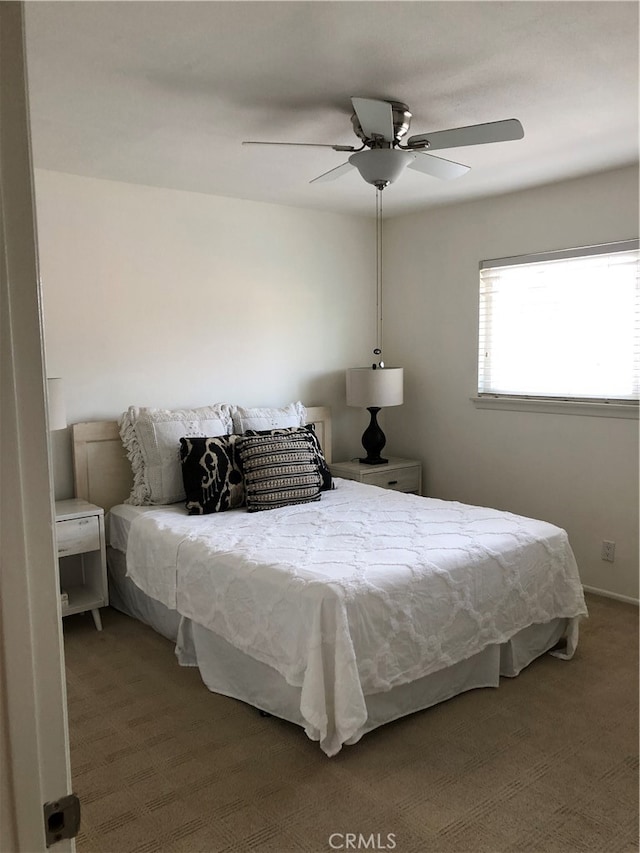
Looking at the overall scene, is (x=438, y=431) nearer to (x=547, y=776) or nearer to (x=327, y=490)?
(x=327, y=490)

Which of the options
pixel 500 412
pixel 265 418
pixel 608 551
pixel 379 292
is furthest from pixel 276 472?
pixel 379 292

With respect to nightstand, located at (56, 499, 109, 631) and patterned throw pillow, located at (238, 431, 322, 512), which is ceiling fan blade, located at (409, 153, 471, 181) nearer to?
patterned throw pillow, located at (238, 431, 322, 512)

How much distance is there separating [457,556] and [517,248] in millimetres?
2324

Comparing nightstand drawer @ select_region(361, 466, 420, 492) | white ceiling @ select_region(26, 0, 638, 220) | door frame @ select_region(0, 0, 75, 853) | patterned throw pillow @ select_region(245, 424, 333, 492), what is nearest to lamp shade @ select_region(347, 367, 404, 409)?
nightstand drawer @ select_region(361, 466, 420, 492)

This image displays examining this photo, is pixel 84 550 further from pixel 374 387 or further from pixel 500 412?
pixel 500 412

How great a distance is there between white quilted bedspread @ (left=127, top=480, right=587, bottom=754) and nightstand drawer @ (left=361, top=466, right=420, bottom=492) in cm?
104

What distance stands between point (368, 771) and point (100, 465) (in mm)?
2287

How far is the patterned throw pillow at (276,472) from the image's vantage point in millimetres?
3520

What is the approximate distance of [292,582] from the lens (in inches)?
95.6

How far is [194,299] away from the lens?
163 inches

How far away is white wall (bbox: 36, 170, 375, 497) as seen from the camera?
144 inches

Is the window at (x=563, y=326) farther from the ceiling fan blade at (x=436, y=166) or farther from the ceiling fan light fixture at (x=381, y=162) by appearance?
the ceiling fan light fixture at (x=381, y=162)

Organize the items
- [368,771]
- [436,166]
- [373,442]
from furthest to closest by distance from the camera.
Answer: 1. [373,442]
2. [436,166]
3. [368,771]

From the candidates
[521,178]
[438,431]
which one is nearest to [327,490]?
[438,431]
